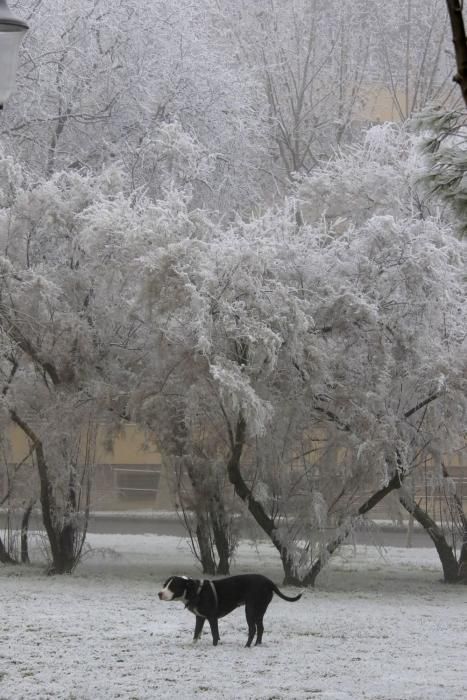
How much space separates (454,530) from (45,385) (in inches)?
212

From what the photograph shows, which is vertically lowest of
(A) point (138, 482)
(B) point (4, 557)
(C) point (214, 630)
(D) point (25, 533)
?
(C) point (214, 630)

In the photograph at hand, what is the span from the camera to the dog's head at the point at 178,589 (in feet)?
26.7

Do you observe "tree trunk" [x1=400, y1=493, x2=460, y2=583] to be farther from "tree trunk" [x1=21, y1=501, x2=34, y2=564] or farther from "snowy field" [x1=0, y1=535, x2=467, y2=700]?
"tree trunk" [x1=21, y1=501, x2=34, y2=564]

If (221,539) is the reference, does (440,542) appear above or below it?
below

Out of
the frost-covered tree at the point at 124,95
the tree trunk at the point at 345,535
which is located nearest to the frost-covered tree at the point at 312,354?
the tree trunk at the point at 345,535

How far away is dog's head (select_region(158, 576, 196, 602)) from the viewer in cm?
812

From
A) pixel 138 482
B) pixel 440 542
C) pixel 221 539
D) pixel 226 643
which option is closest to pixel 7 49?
pixel 226 643

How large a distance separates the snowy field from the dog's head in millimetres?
407

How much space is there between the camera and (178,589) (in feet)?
26.9

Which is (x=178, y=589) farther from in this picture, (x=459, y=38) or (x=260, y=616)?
(x=459, y=38)

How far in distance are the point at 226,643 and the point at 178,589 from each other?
791 millimetres

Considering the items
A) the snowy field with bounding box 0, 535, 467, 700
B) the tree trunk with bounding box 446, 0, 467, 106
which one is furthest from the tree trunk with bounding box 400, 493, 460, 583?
the tree trunk with bounding box 446, 0, 467, 106

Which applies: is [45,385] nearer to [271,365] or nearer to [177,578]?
[271,365]

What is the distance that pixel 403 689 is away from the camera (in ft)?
22.9
